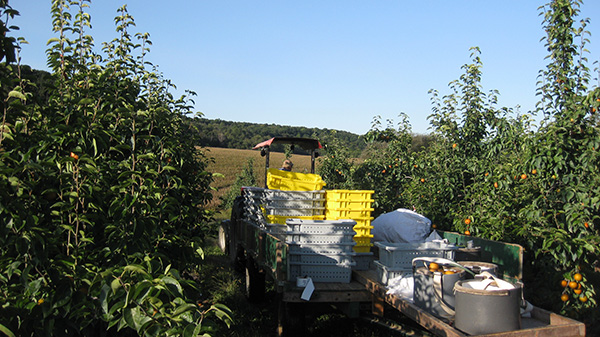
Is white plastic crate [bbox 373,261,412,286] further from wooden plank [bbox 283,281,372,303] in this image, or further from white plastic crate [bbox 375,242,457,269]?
wooden plank [bbox 283,281,372,303]

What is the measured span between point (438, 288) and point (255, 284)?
4.32m

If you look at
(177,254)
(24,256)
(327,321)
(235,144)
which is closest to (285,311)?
(327,321)

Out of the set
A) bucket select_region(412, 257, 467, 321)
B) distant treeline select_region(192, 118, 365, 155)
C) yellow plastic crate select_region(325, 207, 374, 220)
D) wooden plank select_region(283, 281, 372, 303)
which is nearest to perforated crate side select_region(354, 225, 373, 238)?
yellow plastic crate select_region(325, 207, 374, 220)

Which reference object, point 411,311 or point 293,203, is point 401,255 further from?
point 293,203

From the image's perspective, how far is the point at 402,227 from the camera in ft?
21.9

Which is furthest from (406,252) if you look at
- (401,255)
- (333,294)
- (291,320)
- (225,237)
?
(225,237)

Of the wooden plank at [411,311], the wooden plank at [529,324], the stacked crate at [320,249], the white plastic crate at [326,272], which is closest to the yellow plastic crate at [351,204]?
the stacked crate at [320,249]

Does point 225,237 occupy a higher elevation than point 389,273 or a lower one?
lower

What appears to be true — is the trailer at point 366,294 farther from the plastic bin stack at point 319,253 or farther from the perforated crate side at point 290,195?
the perforated crate side at point 290,195

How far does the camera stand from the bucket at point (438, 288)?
3.80 metres

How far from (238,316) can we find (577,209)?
4815 millimetres

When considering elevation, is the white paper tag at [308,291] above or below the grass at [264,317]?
above

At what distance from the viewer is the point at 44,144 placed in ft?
8.21

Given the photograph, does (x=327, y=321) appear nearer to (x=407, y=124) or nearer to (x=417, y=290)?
(x=417, y=290)
